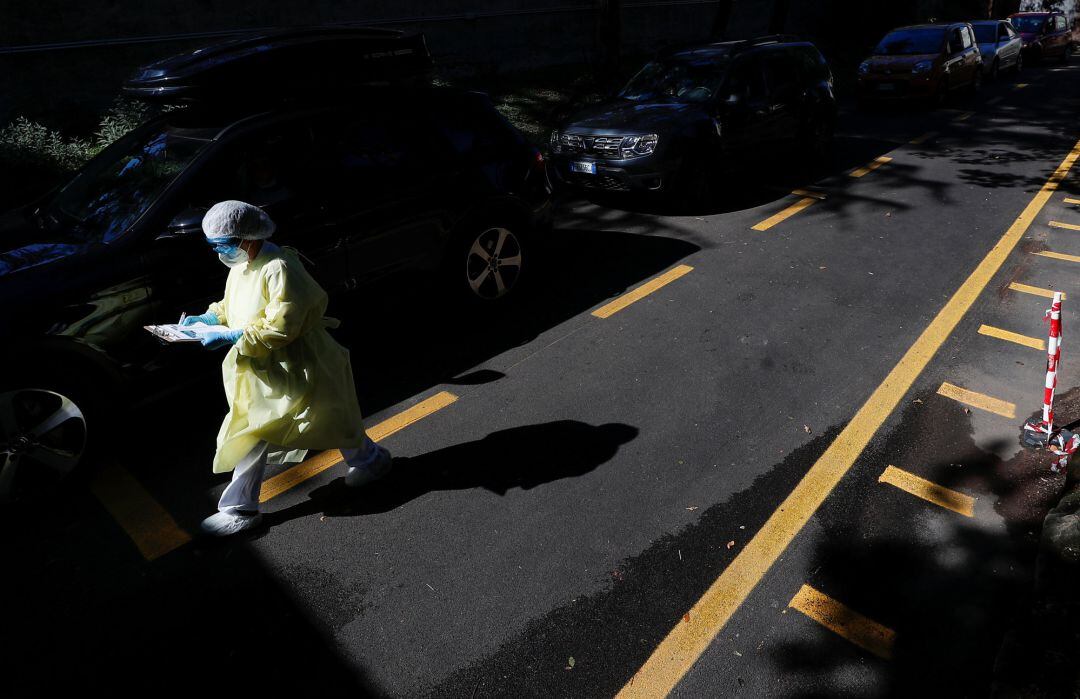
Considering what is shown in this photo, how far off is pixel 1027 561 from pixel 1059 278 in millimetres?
4597

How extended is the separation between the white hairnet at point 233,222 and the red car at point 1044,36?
2885cm

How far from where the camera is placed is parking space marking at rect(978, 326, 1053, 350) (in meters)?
5.68

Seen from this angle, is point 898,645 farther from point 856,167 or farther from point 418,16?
point 418,16

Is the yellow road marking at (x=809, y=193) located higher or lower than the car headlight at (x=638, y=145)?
lower

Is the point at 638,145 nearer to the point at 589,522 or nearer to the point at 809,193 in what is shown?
the point at 809,193

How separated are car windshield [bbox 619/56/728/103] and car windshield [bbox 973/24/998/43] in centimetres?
1560

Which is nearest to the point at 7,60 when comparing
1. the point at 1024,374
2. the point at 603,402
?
the point at 603,402

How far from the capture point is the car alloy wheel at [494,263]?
20.4 ft

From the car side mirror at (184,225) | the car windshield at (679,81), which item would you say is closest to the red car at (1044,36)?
the car windshield at (679,81)

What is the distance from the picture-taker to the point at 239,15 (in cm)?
1234

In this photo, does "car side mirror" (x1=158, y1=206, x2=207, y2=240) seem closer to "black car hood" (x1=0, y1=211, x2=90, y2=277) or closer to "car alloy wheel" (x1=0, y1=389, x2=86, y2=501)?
"black car hood" (x1=0, y1=211, x2=90, y2=277)

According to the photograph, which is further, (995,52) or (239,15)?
(995,52)

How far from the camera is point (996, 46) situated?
797 inches

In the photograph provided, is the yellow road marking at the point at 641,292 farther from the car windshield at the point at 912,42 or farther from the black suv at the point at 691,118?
the car windshield at the point at 912,42
